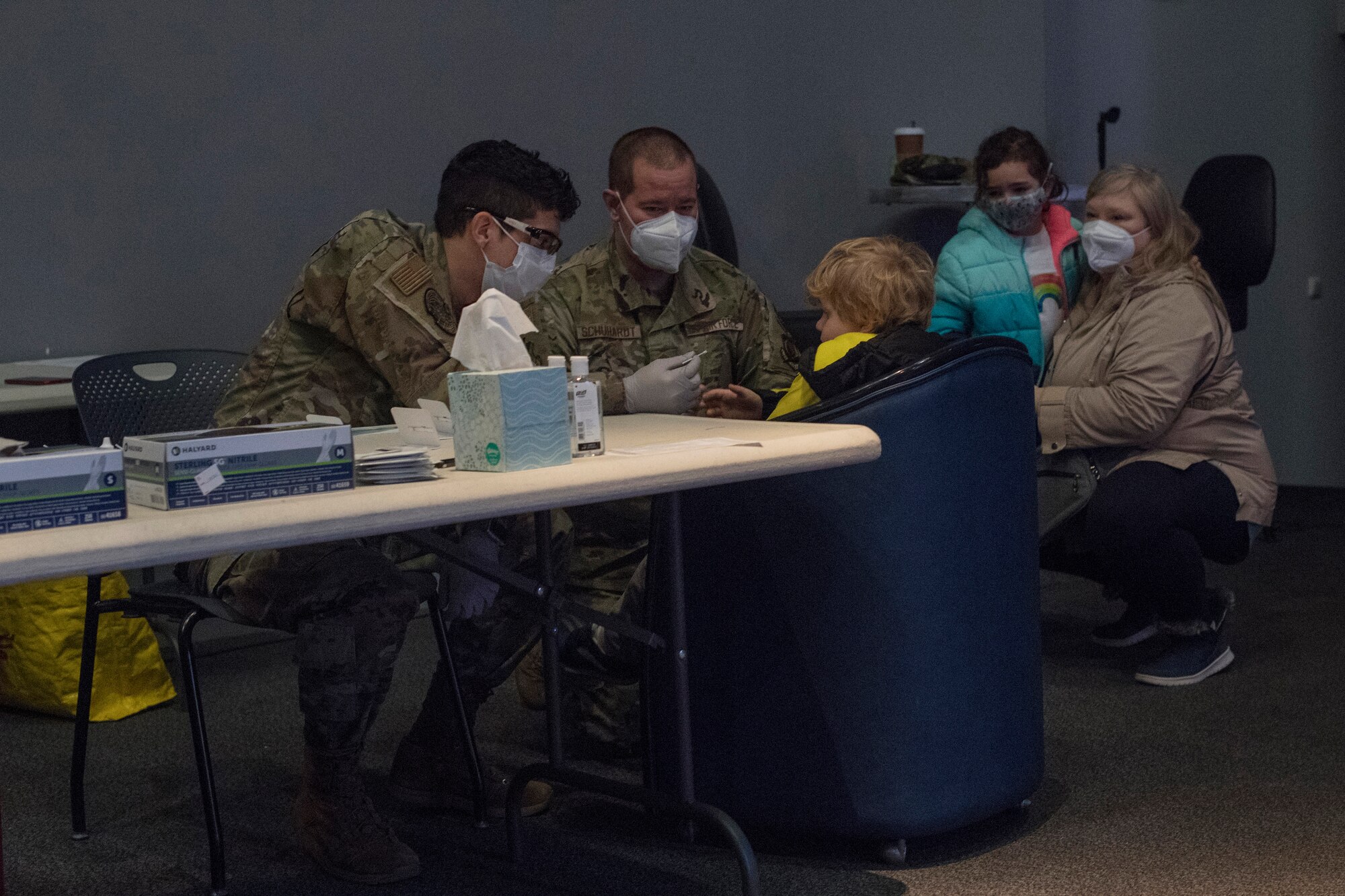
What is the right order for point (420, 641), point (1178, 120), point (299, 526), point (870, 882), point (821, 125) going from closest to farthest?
point (299, 526)
point (870, 882)
point (420, 641)
point (821, 125)
point (1178, 120)

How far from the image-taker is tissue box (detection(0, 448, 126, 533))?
1358 millimetres

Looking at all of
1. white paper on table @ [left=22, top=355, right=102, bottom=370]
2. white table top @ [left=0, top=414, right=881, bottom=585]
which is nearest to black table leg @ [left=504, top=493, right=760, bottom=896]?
white table top @ [left=0, top=414, right=881, bottom=585]

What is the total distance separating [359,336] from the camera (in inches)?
85.4

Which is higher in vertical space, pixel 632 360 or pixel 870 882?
pixel 632 360

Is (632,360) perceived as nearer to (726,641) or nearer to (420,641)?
(726,641)

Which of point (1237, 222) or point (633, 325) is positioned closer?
point (633, 325)

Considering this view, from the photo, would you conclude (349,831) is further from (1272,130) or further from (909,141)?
(1272,130)

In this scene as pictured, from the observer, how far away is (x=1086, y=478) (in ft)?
10.1

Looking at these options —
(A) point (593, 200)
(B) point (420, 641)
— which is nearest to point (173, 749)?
(B) point (420, 641)

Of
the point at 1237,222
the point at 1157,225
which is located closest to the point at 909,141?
the point at 1237,222

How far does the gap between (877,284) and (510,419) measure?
872 mm

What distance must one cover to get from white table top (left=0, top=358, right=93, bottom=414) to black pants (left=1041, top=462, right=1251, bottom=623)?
6.78ft

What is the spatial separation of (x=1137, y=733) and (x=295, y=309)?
5.73ft

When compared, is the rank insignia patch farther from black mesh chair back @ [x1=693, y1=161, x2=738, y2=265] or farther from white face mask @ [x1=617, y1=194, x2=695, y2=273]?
black mesh chair back @ [x1=693, y1=161, x2=738, y2=265]
